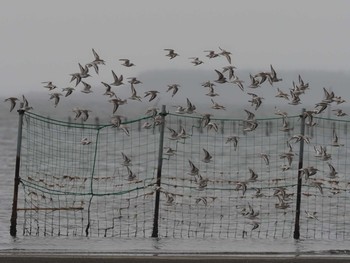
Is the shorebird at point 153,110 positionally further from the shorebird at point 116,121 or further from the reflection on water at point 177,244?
the reflection on water at point 177,244

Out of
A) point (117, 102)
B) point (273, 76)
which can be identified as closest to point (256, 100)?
point (273, 76)

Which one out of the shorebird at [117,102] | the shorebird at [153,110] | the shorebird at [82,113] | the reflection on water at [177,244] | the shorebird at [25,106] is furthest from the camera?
the shorebird at [117,102]

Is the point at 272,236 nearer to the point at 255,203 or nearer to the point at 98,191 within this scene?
the point at 255,203

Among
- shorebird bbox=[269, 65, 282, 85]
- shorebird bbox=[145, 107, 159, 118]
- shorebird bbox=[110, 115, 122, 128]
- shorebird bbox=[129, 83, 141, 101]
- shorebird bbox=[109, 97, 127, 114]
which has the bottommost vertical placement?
shorebird bbox=[110, 115, 122, 128]

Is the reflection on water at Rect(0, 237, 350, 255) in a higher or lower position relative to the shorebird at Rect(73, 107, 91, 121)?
lower

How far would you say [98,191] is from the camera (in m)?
34.8

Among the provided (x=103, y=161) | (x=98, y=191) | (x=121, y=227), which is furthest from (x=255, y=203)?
(x=103, y=161)

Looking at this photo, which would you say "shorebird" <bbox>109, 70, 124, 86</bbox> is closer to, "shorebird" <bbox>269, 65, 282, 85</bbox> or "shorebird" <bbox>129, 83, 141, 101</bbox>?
"shorebird" <bbox>129, 83, 141, 101</bbox>

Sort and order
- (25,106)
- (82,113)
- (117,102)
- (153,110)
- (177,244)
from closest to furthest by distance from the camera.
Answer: (25,106) → (177,244) → (153,110) → (82,113) → (117,102)

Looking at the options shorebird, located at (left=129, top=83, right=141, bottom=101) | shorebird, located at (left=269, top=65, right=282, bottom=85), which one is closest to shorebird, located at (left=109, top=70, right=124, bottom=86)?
shorebird, located at (left=129, top=83, right=141, bottom=101)

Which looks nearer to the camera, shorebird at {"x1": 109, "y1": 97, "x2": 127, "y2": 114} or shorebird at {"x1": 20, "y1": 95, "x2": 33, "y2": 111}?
shorebird at {"x1": 20, "y1": 95, "x2": 33, "y2": 111}

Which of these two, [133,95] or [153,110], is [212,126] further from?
[133,95]

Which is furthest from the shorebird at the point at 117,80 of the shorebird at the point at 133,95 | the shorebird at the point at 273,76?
the shorebird at the point at 273,76

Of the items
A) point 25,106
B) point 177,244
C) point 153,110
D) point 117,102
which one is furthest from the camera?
point 117,102
